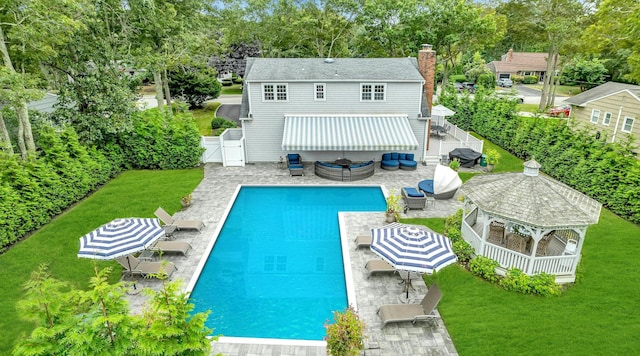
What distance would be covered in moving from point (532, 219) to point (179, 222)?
55.1ft

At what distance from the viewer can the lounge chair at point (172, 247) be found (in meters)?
17.0

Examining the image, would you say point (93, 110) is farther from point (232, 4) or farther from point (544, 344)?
point (232, 4)

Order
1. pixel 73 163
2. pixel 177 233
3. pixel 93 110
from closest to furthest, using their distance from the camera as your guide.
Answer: pixel 177 233 → pixel 73 163 → pixel 93 110

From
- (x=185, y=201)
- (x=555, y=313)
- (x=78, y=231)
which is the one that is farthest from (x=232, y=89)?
(x=555, y=313)

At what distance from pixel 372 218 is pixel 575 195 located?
31.7ft

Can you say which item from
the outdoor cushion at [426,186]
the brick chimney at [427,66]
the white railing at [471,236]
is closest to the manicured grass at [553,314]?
the white railing at [471,236]

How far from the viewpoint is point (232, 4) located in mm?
55812

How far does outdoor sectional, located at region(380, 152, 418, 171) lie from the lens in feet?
93.1

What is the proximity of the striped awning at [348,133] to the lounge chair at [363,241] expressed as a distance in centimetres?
916

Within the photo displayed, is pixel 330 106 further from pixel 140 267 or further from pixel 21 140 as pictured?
pixel 21 140

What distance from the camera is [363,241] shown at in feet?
57.9

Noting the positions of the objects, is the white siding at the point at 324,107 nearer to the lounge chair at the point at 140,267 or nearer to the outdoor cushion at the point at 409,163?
the outdoor cushion at the point at 409,163

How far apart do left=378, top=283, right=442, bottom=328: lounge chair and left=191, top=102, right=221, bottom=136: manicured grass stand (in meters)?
31.7

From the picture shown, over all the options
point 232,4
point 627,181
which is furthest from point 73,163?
point 232,4
